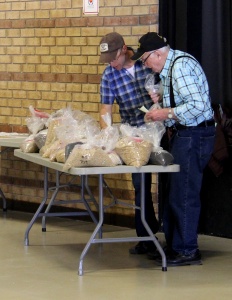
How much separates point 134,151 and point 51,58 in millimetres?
2903

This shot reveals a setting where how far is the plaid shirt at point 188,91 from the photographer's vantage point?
260 inches

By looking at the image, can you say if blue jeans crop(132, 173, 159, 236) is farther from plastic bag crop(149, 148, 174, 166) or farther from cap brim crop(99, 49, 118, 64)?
cap brim crop(99, 49, 118, 64)

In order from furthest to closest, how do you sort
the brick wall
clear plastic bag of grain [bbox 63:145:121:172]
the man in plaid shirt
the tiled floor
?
1. the brick wall
2. the man in plaid shirt
3. clear plastic bag of grain [bbox 63:145:121:172]
4. the tiled floor

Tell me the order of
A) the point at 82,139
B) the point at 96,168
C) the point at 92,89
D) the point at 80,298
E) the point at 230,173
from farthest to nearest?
the point at 92,89 < the point at 230,173 < the point at 82,139 < the point at 96,168 < the point at 80,298

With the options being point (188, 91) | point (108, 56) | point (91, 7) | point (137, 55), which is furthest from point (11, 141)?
point (188, 91)

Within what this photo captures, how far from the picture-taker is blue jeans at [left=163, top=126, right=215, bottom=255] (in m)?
6.78

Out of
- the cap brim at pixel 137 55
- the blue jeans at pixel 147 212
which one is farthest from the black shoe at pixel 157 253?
the cap brim at pixel 137 55

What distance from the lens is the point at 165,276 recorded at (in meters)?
6.65

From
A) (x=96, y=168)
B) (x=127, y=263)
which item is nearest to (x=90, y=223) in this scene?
(x=127, y=263)

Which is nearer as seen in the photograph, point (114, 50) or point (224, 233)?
point (114, 50)

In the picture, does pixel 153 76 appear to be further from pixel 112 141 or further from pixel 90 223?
pixel 90 223

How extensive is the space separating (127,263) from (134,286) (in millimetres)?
769

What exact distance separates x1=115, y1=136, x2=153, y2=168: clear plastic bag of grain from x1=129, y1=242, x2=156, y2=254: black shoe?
105 centimetres

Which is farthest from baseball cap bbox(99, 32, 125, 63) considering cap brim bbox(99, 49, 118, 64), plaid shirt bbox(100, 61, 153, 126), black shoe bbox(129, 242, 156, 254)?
black shoe bbox(129, 242, 156, 254)
